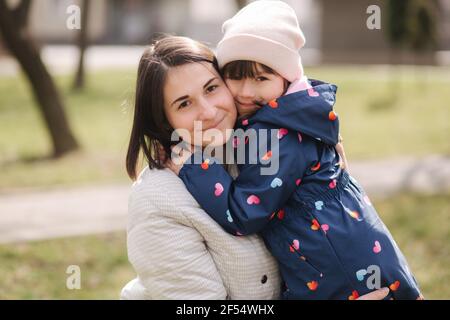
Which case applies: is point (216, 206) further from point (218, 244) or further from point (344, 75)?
point (344, 75)

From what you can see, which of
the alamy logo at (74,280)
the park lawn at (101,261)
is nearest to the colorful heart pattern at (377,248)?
the park lawn at (101,261)

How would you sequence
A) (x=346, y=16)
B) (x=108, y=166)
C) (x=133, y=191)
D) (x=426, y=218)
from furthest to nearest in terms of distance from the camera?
1. (x=346, y=16)
2. (x=108, y=166)
3. (x=426, y=218)
4. (x=133, y=191)

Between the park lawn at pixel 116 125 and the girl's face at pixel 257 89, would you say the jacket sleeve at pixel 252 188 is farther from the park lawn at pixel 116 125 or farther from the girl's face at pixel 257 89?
the park lawn at pixel 116 125

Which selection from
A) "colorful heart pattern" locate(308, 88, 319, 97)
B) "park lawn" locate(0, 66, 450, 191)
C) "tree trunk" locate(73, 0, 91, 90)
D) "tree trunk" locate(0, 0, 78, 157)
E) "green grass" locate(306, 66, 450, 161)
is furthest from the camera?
"tree trunk" locate(73, 0, 91, 90)

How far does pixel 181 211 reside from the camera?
7.64 ft

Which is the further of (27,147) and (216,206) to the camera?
(27,147)

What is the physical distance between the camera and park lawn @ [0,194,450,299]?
15.5 feet


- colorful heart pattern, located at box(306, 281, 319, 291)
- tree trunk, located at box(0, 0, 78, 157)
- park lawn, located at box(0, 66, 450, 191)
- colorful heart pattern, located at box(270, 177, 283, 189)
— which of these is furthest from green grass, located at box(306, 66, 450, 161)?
colorful heart pattern, located at box(270, 177, 283, 189)

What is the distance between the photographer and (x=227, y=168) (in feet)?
8.23

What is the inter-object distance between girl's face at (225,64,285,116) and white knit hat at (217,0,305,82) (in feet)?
0.14

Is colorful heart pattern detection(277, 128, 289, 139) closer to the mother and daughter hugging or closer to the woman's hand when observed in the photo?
the mother and daughter hugging

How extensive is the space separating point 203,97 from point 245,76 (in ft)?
0.57

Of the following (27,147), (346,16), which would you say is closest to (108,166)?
(27,147)

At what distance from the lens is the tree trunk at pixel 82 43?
1538 cm
